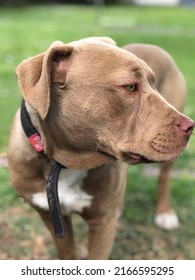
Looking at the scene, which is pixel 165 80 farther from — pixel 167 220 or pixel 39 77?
pixel 39 77

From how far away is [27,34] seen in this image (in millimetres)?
14664

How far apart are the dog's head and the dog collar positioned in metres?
0.18

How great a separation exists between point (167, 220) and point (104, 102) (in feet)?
6.59

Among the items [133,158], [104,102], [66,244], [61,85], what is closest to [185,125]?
[133,158]

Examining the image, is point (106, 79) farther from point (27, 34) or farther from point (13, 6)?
point (13, 6)

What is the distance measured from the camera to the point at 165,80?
4207 mm

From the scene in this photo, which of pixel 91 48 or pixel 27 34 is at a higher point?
pixel 91 48

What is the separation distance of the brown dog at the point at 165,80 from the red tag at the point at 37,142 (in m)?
1.20

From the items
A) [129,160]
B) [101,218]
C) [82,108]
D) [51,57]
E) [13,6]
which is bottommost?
[13,6]

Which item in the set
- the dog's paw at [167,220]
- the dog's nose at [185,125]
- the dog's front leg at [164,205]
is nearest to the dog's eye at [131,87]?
the dog's nose at [185,125]
